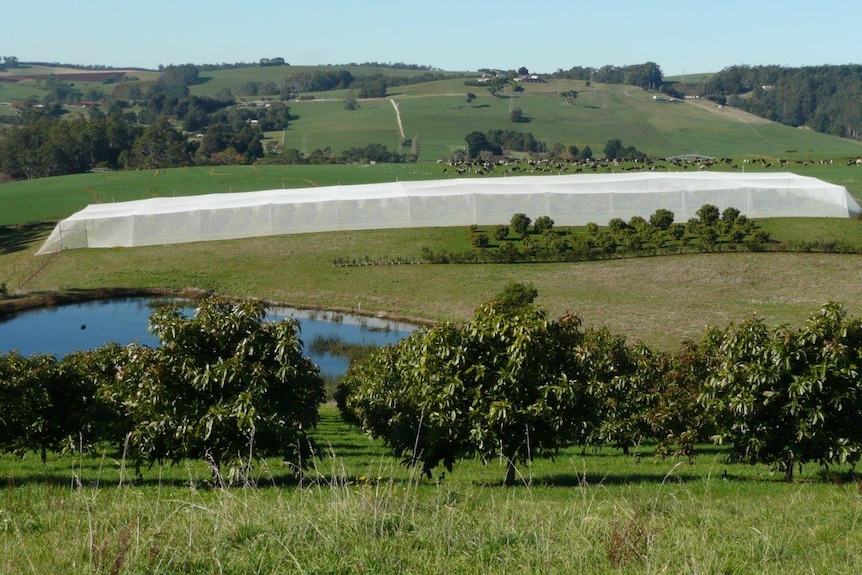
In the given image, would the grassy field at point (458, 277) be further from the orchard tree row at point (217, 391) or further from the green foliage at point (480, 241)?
the orchard tree row at point (217, 391)

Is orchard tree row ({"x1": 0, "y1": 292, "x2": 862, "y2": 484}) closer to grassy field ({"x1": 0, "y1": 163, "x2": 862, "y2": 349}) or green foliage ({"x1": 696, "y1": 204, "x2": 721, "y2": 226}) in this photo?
grassy field ({"x1": 0, "y1": 163, "x2": 862, "y2": 349})

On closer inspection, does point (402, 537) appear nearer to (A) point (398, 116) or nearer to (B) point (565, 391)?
(B) point (565, 391)

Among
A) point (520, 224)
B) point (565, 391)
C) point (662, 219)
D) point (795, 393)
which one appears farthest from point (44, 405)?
point (662, 219)

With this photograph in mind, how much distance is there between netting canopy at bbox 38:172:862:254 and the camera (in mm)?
67625

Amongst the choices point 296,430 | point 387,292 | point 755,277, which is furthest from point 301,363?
point 755,277

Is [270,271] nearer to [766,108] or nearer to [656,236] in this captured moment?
[656,236]

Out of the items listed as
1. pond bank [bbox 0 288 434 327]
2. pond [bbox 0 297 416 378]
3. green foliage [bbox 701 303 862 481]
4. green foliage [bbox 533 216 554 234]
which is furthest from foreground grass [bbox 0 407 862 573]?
green foliage [bbox 533 216 554 234]

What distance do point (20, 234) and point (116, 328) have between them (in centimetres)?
3111

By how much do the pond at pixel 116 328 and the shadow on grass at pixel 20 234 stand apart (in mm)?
18649

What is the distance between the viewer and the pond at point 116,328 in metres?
45.6

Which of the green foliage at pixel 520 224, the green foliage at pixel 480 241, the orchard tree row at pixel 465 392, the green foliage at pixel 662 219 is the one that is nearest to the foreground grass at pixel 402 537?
the orchard tree row at pixel 465 392

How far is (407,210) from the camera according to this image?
6994 cm

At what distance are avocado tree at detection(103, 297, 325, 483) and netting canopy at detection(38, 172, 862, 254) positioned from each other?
52.6 m

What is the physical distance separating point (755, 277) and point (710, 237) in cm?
758
